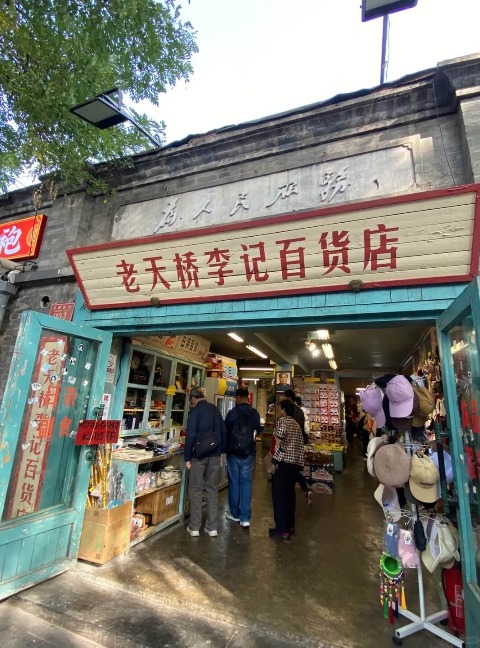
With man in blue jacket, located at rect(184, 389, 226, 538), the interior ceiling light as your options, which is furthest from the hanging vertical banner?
the interior ceiling light

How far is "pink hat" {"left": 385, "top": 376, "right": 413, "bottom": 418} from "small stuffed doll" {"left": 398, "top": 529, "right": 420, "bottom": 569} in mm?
984

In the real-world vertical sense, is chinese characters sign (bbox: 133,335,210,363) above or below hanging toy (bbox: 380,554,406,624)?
above

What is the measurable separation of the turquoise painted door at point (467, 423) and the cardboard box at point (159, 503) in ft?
11.5

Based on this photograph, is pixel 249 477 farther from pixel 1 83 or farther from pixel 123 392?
pixel 1 83

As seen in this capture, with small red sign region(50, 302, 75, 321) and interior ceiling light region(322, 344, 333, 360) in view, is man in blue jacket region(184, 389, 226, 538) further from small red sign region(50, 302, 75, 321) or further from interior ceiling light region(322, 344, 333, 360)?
interior ceiling light region(322, 344, 333, 360)

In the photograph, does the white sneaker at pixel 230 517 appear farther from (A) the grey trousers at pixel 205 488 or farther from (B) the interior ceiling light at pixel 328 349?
(B) the interior ceiling light at pixel 328 349

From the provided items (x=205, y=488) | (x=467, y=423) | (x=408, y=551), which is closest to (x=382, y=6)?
(x=467, y=423)

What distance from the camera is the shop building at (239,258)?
9.43 feet

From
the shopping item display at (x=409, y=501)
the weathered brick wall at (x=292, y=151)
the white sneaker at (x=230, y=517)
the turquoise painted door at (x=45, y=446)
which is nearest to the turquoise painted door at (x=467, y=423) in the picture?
the shopping item display at (x=409, y=501)

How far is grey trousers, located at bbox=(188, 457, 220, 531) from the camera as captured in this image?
4422 mm

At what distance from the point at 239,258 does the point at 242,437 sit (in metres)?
2.83

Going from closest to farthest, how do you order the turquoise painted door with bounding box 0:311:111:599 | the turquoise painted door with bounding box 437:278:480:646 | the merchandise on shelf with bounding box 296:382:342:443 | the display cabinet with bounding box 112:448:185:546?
the turquoise painted door with bounding box 437:278:480:646 → the turquoise painted door with bounding box 0:311:111:599 → the display cabinet with bounding box 112:448:185:546 → the merchandise on shelf with bounding box 296:382:342:443

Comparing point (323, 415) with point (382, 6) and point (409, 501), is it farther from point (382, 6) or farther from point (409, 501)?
point (382, 6)

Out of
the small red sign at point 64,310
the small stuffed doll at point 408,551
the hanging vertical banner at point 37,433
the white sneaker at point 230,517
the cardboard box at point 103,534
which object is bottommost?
the white sneaker at point 230,517
